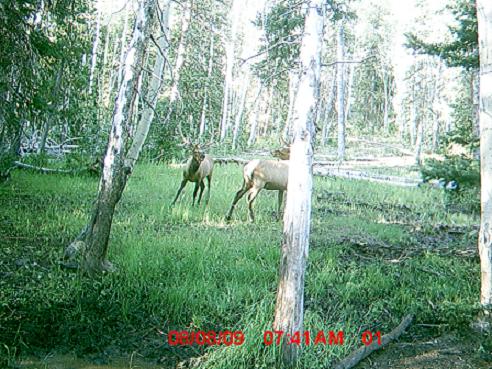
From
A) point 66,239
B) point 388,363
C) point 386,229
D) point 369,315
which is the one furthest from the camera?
point 386,229

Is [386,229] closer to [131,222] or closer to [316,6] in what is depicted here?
[131,222]

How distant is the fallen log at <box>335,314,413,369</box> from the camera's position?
461 cm

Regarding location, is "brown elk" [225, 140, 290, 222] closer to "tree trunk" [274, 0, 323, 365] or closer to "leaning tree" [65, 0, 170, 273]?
"leaning tree" [65, 0, 170, 273]

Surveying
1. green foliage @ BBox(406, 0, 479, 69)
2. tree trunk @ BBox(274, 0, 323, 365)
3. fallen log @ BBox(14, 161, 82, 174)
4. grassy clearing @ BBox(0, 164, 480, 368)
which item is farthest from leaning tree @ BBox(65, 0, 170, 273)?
fallen log @ BBox(14, 161, 82, 174)

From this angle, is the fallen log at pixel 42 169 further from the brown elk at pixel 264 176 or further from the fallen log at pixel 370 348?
the fallen log at pixel 370 348

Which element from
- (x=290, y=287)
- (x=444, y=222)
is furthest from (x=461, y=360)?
(x=444, y=222)

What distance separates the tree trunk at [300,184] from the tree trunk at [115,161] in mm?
2750

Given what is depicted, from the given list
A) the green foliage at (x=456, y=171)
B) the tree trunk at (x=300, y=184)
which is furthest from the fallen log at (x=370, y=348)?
the green foliage at (x=456, y=171)

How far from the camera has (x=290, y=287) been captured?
439 cm

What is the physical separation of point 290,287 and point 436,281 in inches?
133

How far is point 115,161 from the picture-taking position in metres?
6.26
